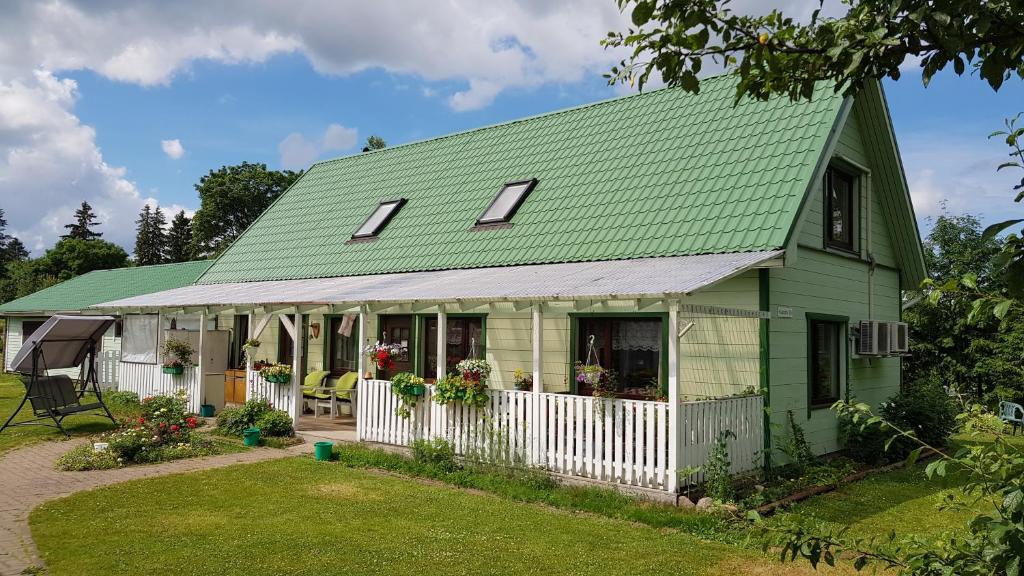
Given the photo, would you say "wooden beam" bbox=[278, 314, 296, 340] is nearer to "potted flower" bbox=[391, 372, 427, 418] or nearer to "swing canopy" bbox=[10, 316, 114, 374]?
"potted flower" bbox=[391, 372, 427, 418]

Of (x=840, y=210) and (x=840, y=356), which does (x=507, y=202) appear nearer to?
(x=840, y=210)

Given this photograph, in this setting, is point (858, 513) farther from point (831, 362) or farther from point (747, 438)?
point (831, 362)

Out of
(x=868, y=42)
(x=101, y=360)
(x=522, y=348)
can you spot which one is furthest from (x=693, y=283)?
(x=101, y=360)

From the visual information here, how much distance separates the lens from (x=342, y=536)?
7008 millimetres

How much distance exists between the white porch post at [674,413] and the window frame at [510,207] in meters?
6.01

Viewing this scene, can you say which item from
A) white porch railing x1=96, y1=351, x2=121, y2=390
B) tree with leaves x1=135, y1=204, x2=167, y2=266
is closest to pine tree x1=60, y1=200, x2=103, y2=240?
tree with leaves x1=135, y1=204, x2=167, y2=266

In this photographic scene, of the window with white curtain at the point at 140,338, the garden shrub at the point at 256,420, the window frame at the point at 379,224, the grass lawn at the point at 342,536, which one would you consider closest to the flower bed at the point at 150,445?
the garden shrub at the point at 256,420

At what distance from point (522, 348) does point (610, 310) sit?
6.95 feet

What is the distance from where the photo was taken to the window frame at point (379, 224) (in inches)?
642

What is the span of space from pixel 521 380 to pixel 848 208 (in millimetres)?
6396

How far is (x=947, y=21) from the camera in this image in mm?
2176

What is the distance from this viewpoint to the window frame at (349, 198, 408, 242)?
16297 mm

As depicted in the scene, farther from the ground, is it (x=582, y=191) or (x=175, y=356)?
(x=582, y=191)

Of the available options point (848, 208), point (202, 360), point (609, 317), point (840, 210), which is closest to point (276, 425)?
point (202, 360)
